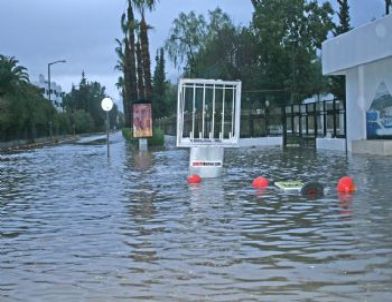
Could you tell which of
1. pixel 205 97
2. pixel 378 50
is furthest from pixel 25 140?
pixel 205 97

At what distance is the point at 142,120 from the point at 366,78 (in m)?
14.2

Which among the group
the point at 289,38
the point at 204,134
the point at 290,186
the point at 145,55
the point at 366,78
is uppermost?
the point at 289,38

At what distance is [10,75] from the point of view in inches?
2361

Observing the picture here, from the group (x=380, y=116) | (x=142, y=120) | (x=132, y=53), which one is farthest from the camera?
(x=132, y=53)

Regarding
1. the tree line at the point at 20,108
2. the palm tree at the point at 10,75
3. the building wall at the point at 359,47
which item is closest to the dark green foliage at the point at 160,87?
the tree line at the point at 20,108

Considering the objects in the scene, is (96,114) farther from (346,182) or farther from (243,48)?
(346,182)

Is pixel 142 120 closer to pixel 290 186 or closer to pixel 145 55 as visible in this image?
pixel 145 55

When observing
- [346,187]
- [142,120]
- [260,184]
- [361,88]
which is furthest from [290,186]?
[142,120]

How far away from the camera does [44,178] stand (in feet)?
69.0

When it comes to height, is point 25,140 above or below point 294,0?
below

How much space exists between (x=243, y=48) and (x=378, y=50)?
114 ft

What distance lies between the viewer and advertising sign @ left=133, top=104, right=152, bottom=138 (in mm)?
40125

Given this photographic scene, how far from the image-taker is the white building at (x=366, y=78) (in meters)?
27.3

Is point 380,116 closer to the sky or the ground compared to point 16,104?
closer to the ground
